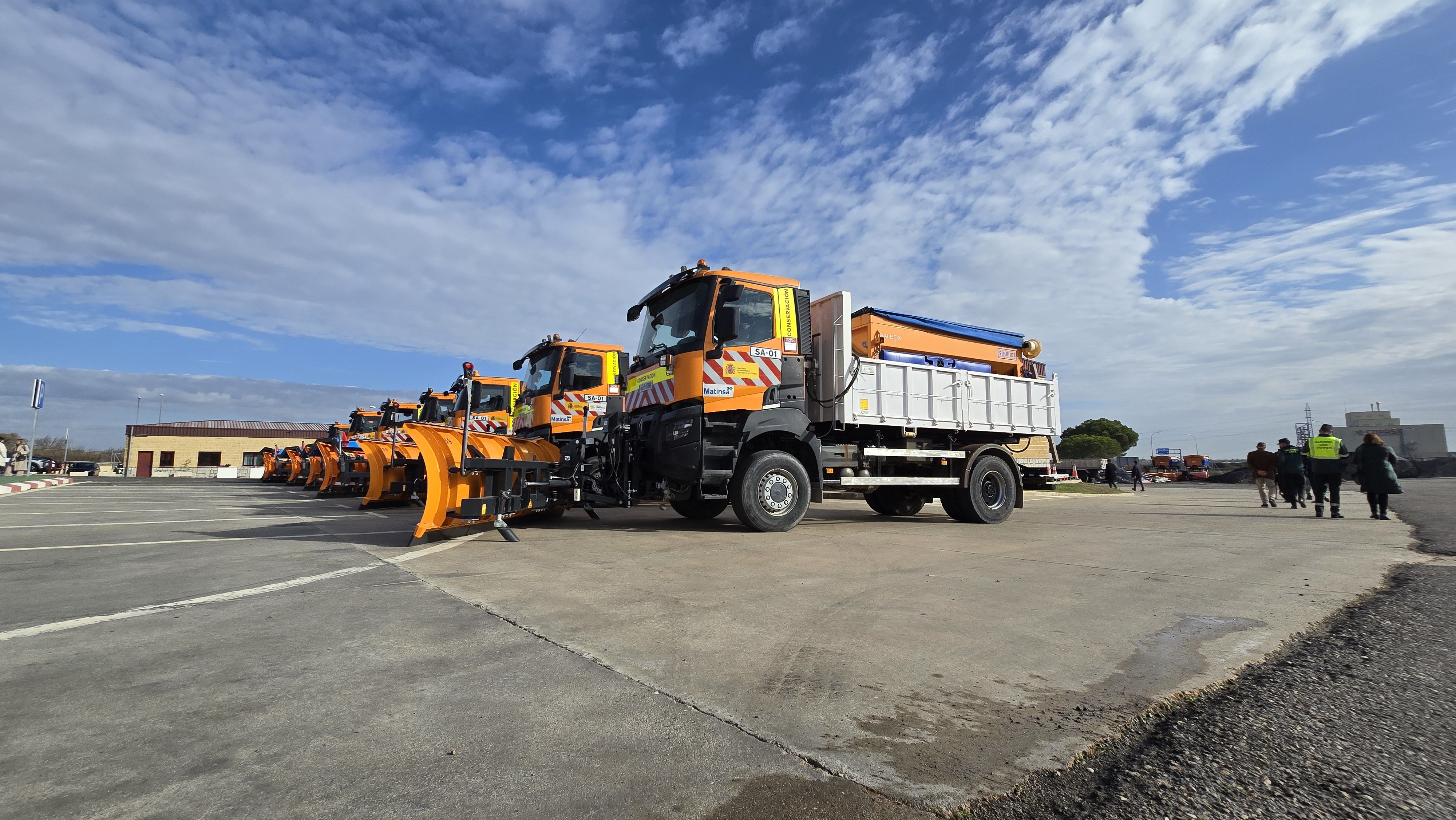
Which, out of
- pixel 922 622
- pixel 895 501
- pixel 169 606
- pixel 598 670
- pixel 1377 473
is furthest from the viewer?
pixel 895 501

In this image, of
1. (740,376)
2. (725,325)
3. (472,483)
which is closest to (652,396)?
(740,376)

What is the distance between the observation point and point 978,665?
2969 mm

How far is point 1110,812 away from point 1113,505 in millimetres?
15692

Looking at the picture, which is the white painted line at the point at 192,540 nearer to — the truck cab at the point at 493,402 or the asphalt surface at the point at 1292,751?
the truck cab at the point at 493,402

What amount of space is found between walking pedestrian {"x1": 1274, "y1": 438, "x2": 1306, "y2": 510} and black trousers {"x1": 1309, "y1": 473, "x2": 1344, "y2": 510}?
204 cm

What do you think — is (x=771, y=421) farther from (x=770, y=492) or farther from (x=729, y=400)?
(x=770, y=492)

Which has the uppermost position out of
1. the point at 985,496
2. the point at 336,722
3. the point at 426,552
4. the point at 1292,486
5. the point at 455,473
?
the point at 455,473

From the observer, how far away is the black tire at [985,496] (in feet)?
32.6

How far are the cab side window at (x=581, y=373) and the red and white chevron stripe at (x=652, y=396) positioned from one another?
8.79ft

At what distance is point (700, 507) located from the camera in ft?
31.5

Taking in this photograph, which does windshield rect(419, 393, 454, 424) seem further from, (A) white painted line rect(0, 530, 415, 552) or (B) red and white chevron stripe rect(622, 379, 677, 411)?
(B) red and white chevron stripe rect(622, 379, 677, 411)

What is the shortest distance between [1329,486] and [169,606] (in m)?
15.9

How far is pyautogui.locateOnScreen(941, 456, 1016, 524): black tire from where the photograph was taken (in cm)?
993

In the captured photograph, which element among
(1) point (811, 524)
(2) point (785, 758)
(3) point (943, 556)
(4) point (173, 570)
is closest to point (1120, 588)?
(3) point (943, 556)
